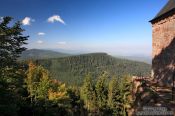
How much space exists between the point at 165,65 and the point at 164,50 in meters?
1.39

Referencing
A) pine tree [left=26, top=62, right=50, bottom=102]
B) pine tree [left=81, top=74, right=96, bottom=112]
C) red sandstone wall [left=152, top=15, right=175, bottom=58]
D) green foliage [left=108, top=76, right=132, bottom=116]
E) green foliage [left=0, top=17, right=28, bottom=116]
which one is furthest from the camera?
pine tree [left=81, top=74, right=96, bottom=112]

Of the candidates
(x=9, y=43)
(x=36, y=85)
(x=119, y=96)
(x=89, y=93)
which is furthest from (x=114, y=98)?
(x=9, y=43)

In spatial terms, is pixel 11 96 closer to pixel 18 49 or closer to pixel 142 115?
pixel 18 49

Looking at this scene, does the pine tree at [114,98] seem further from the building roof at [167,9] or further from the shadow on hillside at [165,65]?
the building roof at [167,9]

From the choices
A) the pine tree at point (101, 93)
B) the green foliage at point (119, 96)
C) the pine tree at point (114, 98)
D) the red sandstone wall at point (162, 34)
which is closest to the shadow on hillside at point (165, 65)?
the red sandstone wall at point (162, 34)

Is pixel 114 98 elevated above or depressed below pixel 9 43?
below

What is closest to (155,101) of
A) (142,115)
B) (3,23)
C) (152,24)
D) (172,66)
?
(142,115)

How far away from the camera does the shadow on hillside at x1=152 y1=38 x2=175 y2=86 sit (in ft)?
64.3

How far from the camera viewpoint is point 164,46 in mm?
21578

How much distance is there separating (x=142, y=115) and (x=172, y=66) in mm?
6670

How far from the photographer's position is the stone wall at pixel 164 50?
19.8 meters

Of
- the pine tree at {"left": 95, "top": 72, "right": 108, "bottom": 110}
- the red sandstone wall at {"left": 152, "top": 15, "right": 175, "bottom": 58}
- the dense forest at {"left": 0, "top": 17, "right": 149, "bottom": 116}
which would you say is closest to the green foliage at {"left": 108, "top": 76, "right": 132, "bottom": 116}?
the dense forest at {"left": 0, "top": 17, "right": 149, "bottom": 116}

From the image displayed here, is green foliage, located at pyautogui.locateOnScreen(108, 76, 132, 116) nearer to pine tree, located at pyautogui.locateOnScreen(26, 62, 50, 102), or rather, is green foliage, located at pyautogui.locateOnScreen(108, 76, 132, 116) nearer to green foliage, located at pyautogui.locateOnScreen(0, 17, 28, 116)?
pine tree, located at pyautogui.locateOnScreen(26, 62, 50, 102)

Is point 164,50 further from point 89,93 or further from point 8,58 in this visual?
point 89,93
